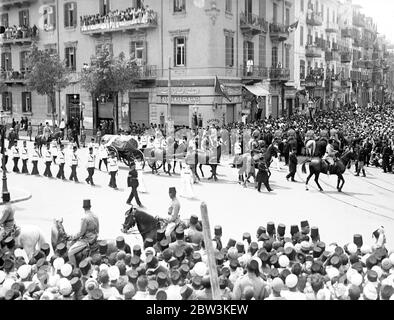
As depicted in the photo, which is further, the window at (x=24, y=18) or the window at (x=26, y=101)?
the window at (x=26, y=101)

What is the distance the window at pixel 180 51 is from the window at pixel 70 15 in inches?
306

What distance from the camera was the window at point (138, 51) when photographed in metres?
32.5

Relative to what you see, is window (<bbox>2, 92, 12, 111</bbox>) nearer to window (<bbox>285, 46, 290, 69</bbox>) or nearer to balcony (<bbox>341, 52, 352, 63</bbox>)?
window (<bbox>285, 46, 290, 69</bbox>)

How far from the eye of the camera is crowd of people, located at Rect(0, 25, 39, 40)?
34.6 m

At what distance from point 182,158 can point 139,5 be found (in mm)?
15833

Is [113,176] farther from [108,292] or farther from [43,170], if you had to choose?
[108,292]

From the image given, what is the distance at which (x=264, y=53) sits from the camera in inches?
1399

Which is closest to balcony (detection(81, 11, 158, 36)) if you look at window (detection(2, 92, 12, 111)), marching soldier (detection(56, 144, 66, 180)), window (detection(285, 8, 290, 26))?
window (detection(2, 92, 12, 111))

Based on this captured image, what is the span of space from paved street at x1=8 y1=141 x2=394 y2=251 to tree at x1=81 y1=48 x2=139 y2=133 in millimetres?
11036

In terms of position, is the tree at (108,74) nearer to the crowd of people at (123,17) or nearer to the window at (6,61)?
the crowd of people at (123,17)

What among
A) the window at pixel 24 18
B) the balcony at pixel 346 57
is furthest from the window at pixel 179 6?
the window at pixel 24 18

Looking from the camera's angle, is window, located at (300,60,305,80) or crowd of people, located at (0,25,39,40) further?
window, located at (300,60,305,80)

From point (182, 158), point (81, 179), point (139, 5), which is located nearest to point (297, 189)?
point (182, 158)

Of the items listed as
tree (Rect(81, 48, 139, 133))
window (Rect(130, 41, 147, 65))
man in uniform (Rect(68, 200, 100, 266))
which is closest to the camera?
man in uniform (Rect(68, 200, 100, 266))
